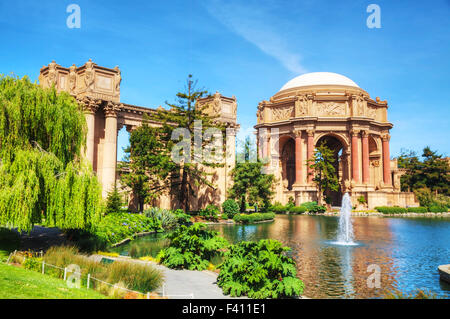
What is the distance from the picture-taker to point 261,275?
8461mm

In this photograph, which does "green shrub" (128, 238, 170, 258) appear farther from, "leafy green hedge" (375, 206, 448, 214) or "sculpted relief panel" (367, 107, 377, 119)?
"sculpted relief panel" (367, 107, 377, 119)

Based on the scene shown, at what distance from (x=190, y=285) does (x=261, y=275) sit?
2118 mm

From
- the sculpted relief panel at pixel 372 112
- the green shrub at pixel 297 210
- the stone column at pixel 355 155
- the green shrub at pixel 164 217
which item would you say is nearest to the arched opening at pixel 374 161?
the sculpted relief panel at pixel 372 112

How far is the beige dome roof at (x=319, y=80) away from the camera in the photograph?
62781 mm

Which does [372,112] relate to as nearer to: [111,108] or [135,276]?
[111,108]

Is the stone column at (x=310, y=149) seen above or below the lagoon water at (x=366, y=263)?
above

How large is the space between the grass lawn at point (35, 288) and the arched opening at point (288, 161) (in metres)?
59.9

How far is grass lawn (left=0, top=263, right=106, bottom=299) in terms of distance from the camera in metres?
7.13

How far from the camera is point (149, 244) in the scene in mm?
17984

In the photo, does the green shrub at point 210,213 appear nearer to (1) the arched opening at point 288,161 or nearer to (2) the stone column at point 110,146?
(2) the stone column at point 110,146

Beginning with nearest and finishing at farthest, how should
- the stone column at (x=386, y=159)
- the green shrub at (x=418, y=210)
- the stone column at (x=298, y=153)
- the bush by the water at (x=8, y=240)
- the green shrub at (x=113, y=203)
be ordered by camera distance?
the bush by the water at (x=8, y=240) → the green shrub at (x=113, y=203) → the green shrub at (x=418, y=210) → the stone column at (x=298, y=153) → the stone column at (x=386, y=159)

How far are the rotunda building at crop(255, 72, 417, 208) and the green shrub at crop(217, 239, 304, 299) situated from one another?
4459 cm

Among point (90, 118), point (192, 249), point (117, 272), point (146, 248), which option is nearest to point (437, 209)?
point (146, 248)

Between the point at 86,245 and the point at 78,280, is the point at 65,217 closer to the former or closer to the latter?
the point at 86,245
